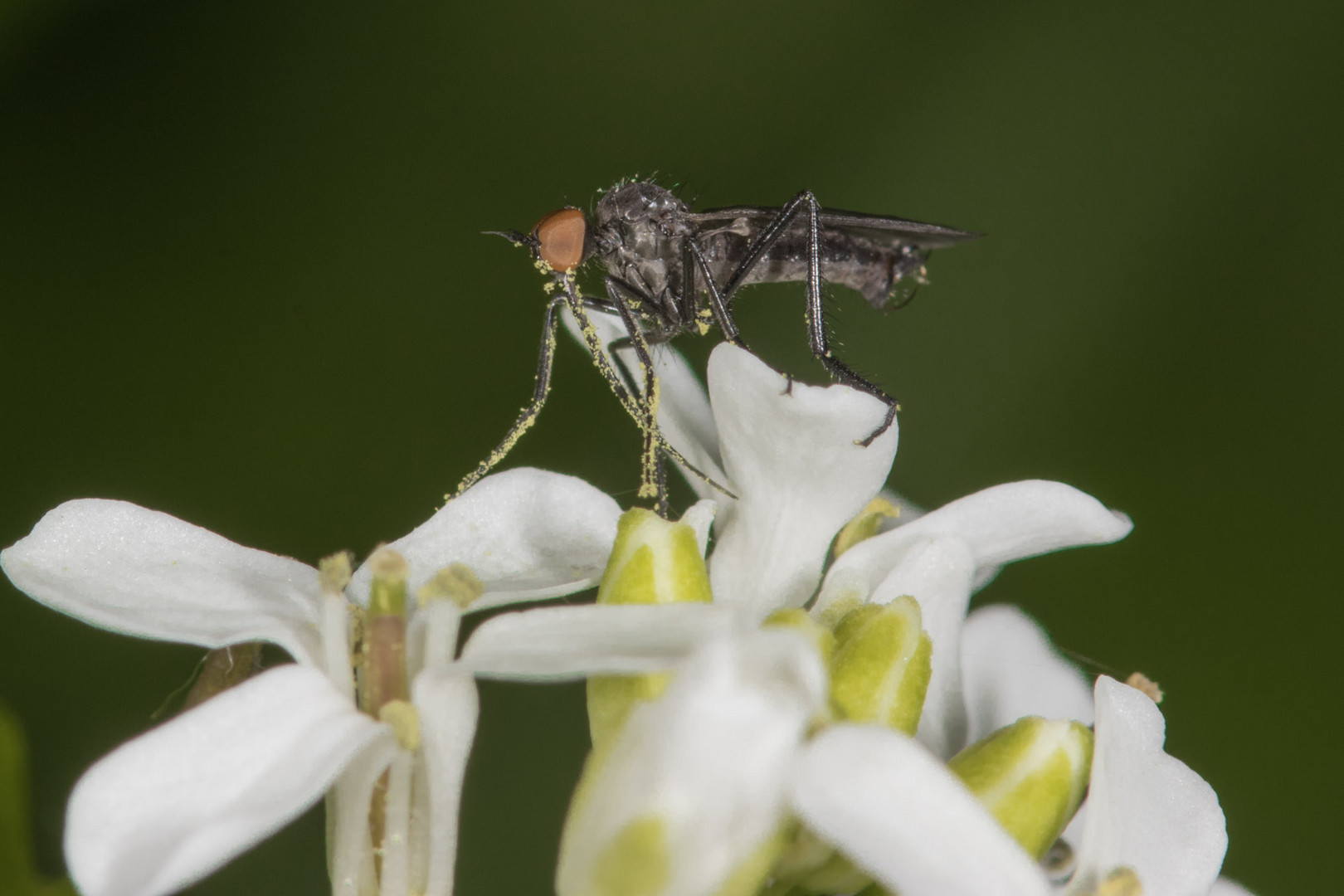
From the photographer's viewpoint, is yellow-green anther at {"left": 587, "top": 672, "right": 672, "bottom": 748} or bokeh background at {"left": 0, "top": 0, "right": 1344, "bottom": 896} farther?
bokeh background at {"left": 0, "top": 0, "right": 1344, "bottom": 896}

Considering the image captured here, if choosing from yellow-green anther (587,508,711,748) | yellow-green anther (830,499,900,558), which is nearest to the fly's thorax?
yellow-green anther (830,499,900,558)

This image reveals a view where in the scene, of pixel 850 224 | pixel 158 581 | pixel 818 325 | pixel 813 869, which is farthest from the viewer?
pixel 850 224

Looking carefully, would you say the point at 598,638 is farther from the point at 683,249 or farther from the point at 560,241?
the point at 683,249

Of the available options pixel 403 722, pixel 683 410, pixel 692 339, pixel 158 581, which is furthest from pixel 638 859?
pixel 692 339

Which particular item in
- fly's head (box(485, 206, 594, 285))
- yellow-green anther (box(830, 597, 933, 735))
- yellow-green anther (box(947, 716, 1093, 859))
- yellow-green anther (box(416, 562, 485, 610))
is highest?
fly's head (box(485, 206, 594, 285))

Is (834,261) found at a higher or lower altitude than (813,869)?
higher

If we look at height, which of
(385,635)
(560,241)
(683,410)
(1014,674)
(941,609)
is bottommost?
(1014,674)

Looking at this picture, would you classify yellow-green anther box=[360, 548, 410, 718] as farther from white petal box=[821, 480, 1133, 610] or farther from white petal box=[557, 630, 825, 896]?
white petal box=[821, 480, 1133, 610]
